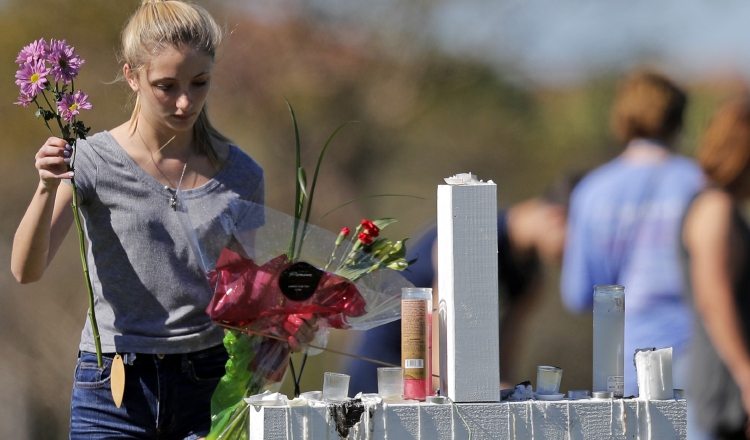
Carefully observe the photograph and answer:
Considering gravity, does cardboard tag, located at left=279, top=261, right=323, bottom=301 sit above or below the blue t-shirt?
below

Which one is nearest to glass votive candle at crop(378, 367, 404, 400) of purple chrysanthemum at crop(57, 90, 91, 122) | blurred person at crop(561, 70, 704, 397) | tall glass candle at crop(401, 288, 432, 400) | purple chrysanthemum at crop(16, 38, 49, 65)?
tall glass candle at crop(401, 288, 432, 400)

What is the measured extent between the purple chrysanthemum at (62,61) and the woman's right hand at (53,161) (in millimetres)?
143

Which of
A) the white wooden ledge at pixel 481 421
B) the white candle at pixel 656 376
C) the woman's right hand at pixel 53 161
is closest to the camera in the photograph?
the white wooden ledge at pixel 481 421

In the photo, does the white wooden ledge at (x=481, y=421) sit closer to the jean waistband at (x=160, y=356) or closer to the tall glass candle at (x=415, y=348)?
the tall glass candle at (x=415, y=348)

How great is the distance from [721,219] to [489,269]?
6.17 ft

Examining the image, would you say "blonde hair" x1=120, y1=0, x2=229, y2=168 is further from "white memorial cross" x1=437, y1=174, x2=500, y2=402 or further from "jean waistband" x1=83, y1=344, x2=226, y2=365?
"white memorial cross" x1=437, y1=174, x2=500, y2=402

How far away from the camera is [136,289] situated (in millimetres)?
1890

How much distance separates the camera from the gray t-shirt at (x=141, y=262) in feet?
6.14

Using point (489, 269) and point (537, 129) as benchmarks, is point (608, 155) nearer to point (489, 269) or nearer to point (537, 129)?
point (537, 129)

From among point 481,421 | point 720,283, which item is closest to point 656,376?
point 481,421

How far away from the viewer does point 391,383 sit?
1.50m

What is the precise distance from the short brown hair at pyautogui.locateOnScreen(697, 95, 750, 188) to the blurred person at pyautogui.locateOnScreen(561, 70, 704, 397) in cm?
6

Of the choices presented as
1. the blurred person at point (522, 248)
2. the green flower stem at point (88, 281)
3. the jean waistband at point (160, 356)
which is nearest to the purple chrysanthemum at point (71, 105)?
the green flower stem at point (88, 281)

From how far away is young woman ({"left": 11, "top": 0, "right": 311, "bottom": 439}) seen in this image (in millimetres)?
1850
